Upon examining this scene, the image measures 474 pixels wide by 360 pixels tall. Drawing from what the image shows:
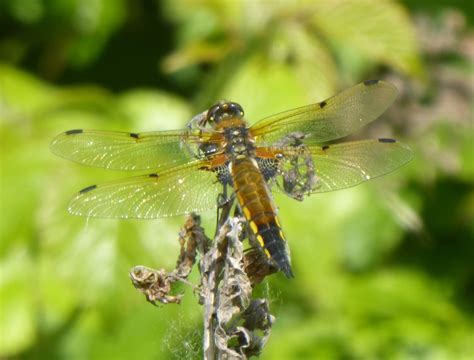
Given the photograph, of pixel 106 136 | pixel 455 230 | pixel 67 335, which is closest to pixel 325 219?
pixel 455 230

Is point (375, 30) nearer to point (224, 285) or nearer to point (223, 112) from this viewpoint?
point (223, 112)

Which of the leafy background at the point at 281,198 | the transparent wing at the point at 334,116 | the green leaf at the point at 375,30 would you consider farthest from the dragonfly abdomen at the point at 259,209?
the green leaf at the point at 375,30

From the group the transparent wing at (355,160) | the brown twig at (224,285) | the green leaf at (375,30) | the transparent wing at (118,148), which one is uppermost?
the green leaf at (375,30)

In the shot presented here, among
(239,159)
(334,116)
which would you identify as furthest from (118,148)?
(334,116)

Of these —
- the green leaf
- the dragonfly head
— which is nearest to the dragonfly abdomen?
the dragonfly head

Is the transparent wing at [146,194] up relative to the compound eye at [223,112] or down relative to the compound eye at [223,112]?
down

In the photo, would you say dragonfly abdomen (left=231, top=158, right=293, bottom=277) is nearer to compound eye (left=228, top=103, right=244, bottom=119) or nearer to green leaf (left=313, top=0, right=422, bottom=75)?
compound eye (left=228, top=103, right=244, bottom=119)

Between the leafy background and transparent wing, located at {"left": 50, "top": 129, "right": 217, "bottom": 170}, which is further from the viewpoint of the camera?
the leafy background

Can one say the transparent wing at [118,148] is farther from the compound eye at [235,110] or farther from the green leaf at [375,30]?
the green leaf at [375,30]
